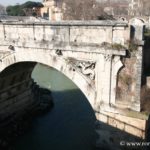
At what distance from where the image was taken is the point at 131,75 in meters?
7.14

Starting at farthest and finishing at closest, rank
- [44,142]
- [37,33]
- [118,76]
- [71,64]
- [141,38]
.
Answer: [44,142]
[37,33]
[71,64]
[118,76]
[141,38]

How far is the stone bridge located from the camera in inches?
278

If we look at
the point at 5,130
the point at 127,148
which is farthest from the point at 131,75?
the point at 5,130

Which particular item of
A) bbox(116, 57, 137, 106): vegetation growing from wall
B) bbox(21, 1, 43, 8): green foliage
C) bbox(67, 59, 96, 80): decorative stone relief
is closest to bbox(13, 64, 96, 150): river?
bbox(116, 57, 137, 106): vegetation growing from wall

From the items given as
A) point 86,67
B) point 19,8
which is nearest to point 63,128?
point 86,67

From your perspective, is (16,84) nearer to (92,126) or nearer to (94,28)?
(92,126)

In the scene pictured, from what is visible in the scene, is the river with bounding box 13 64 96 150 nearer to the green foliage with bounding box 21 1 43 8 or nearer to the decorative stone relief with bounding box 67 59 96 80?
the decorative stone relief with bounding box 67 59 96 80

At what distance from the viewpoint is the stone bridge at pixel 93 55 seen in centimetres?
706

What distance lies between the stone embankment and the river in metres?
0.22

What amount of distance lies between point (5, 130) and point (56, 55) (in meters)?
4.31

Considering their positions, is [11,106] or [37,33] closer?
[37,33]

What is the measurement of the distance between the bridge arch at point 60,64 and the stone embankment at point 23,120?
2973 millimetres

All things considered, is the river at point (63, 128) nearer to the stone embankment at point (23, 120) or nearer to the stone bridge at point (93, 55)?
the stone embankment at point (23, 120)

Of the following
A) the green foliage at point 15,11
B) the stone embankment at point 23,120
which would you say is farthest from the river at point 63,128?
the green foliage at point 15,11
